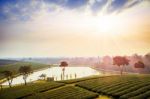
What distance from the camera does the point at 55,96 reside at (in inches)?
1652

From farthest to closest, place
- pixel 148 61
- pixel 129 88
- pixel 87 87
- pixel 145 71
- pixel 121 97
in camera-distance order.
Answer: pixel 148 61 → pixel 145 71 → pixel 87 87 → pixel 129 88 → pixel 121 97

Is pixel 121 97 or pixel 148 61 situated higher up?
pixel 148 61

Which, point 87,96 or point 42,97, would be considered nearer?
point 87,96

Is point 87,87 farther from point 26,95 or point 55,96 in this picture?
point 26,95

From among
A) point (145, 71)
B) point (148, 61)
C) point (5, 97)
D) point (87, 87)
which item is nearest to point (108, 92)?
point (87, 87)

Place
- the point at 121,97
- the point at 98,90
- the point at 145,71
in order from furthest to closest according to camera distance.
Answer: the point at 145,71, the point at 98,90, the point at 121,97

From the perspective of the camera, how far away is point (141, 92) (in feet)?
108

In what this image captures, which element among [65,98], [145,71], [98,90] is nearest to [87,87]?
[98,90]

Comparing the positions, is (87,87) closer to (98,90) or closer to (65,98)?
(98,90)

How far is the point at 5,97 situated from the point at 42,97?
12.4m

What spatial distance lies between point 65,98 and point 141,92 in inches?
532

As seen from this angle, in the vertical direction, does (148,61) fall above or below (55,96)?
above

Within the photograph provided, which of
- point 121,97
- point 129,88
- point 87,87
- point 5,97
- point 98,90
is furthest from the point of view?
point 5,97

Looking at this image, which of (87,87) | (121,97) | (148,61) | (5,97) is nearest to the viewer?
(121,97)
